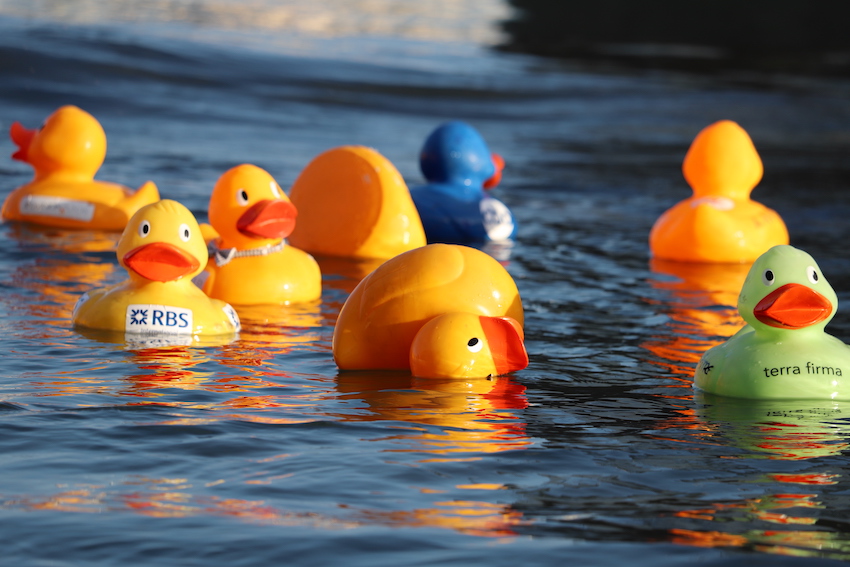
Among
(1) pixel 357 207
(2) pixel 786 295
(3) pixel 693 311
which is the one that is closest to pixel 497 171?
(1) pixel 357 207

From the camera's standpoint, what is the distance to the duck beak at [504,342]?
6195 mm

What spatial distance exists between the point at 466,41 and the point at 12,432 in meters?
29.0

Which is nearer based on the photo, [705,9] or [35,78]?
[35,78]

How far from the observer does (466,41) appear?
3300 cm

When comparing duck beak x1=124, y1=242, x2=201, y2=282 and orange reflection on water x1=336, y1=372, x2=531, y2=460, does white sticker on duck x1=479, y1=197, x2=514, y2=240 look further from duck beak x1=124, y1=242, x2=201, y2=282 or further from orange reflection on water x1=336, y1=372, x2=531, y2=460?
orange reflection on water x1=336, y1=372, x2=531, y2=460

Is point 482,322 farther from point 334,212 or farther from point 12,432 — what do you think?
point 334,212

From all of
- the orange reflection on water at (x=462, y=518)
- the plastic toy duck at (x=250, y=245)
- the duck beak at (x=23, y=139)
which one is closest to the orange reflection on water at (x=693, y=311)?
the orange reflection on water at (x=462, y=518)

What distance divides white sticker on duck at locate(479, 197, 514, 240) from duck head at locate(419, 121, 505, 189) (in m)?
0.28

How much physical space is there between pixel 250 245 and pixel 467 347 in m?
2.39

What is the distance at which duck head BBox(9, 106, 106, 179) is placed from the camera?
400 inches

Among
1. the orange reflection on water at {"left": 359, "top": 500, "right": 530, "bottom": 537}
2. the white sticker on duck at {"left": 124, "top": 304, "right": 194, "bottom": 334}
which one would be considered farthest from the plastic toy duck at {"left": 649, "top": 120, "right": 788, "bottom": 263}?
the orange reflection on water at {"left": 359, "top": 500, "right": 530, "bottom": 537}

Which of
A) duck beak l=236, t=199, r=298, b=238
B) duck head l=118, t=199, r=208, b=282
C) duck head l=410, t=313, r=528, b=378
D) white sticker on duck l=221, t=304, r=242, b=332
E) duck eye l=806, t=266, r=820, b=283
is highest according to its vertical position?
duck beak l=236, t=199, r=298, b=238

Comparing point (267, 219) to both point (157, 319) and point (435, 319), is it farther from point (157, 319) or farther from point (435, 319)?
point (435, 319)

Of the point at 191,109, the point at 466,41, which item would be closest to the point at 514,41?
the point at 466,41
